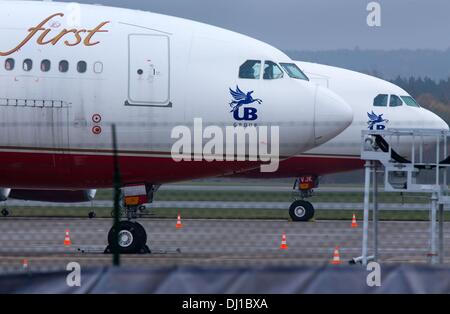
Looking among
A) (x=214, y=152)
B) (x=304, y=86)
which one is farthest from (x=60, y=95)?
(x=304, y=86)

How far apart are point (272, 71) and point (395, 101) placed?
13063 mm

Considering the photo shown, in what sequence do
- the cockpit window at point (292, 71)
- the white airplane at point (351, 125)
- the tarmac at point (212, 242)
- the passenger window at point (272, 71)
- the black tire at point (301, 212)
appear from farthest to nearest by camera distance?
the white airplane at point (351, 125) → the black tire at point (301, 212) → the cockpit window at point (292, 71) → the passenger window at point (272, 71) → the tarmac at point (212, 242)

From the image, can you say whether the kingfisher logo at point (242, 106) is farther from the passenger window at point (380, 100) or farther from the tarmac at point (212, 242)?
the passenger window at point (380, 100)

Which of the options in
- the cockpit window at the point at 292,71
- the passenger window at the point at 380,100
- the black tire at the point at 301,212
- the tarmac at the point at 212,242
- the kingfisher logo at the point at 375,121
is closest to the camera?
the tarmac at the point at 212,242

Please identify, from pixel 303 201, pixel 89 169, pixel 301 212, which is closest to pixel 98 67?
pixel 89 169

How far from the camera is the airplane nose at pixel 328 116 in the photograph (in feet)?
60.9

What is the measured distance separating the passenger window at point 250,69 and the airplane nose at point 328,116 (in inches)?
41.6

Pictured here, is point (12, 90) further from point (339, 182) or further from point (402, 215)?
point (339, 182)

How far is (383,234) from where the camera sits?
24.1 metres

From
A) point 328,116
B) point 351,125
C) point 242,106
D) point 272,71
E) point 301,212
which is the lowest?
point 301,212

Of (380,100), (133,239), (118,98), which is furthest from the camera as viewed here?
(380,100)

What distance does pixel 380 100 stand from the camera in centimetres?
3103

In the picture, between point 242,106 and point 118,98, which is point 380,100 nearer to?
point 242,106

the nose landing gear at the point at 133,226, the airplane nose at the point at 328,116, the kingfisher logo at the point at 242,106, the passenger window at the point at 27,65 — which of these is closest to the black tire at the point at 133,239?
the nose landing gear at the point at 133,226
